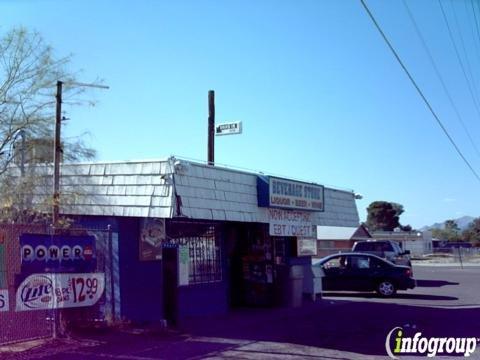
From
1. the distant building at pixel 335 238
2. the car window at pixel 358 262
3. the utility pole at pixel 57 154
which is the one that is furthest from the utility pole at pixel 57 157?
the distant building at pixel 335 238

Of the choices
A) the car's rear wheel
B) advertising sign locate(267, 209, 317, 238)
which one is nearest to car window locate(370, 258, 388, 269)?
the car's rear wheel

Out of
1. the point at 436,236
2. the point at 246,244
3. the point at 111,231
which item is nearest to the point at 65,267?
the point at 111,231

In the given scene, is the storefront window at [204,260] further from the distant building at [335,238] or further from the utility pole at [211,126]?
the distant building at [335,238]

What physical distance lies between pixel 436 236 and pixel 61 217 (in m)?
128

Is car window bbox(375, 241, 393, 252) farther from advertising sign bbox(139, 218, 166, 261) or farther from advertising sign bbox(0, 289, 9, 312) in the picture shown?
advertising sign bbox(0, 289, 9, 312)

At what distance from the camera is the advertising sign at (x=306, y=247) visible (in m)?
20.4

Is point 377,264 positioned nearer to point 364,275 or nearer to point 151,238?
point 364,275

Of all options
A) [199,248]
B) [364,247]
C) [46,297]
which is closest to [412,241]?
[364,247]

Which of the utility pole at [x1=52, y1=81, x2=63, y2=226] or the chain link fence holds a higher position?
the utility pole at [x1=52, y1=81, x2=63, y2=226]

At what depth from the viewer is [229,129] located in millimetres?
20594

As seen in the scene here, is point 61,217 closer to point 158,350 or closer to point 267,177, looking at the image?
point 158,350

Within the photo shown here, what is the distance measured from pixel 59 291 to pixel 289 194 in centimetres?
722

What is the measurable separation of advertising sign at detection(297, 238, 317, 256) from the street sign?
159 inches

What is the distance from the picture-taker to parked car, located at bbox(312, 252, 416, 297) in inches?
880
